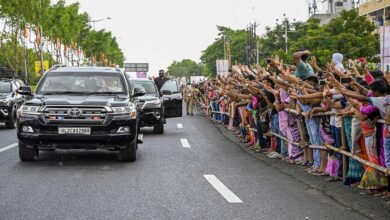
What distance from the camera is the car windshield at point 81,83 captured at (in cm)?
1259

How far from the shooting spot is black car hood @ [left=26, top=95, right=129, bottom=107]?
11.5m

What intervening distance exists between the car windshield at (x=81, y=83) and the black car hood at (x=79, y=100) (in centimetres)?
40

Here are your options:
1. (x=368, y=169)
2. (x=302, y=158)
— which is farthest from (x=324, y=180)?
(x=302, y=158)

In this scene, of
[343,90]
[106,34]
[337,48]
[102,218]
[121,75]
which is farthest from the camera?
[106,34]

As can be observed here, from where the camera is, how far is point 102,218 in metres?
6.77

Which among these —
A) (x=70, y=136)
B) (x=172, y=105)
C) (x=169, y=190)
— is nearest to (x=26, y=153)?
(x=70, y=136)

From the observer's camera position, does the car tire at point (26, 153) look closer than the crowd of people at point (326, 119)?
No

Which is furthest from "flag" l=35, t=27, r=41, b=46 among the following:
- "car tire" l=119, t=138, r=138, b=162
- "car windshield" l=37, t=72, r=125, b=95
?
"car tire" l=119, t=138, r=138, b=162

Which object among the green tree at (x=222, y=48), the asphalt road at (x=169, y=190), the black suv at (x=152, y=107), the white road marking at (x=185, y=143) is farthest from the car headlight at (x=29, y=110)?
the green tree at (x=222, y=48)

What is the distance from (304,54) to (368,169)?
176 inches

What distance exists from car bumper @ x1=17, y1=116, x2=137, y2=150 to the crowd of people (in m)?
2.96

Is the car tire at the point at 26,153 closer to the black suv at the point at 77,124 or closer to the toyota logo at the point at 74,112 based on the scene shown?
the black suv at the point at 77,124

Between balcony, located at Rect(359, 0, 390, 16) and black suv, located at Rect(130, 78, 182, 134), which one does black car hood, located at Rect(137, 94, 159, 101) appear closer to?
black suv, located at Rect(130, 78, 182, 134)

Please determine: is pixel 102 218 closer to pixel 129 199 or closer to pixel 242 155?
pixel 129 199
